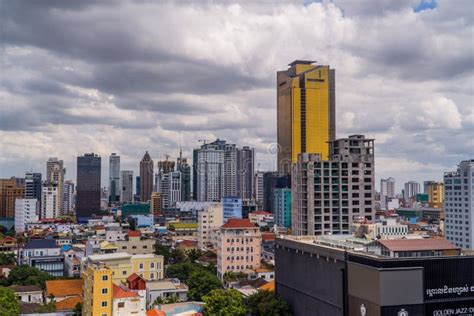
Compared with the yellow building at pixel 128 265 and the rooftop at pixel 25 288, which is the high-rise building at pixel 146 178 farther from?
the rooftop at pixel 25 288

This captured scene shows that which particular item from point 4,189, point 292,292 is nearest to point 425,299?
point 292,292

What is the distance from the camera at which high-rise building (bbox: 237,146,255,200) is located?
7844 cm

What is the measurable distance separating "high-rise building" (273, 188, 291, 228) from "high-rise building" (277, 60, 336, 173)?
447 inches

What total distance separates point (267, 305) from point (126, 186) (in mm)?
94744

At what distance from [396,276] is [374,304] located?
0.97 metres

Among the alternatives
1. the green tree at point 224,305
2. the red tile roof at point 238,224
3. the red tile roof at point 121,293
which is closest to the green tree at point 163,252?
the red tile roof at point 238,224

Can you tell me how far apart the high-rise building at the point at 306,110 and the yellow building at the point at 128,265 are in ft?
158

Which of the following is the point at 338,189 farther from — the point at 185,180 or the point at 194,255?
the point at 185,180

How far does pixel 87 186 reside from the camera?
79.8m

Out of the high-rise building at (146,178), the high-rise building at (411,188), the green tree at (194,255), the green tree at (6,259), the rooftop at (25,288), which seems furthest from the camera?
the high-rise building at (411,188)

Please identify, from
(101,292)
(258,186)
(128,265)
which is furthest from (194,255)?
(258,186)

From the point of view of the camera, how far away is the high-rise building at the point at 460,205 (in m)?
36.8

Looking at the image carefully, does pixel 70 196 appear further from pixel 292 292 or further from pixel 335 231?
pixel 292 292

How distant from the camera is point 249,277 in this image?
3078 centimetres
